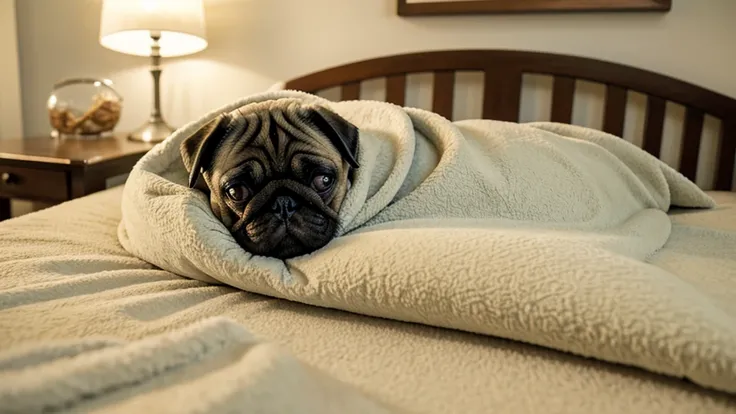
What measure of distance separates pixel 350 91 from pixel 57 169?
0.90 m

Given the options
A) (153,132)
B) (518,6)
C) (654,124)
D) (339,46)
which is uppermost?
(518,6)

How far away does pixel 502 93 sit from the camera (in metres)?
1.70

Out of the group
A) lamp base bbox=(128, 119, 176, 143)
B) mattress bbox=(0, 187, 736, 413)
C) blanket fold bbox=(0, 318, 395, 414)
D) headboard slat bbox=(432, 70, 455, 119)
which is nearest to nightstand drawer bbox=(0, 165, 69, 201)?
lamp base bbox=(128, 119, 176, 143)

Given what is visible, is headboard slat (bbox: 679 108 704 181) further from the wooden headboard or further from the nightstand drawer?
the nightstand drawer

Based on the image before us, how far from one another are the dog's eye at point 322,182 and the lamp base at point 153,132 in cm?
123

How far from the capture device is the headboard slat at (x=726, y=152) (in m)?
1.54

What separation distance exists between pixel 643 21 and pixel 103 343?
1.64 m

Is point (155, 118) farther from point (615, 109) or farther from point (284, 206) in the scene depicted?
point (615, 109)

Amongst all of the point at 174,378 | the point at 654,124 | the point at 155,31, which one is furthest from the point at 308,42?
the point at 174,378

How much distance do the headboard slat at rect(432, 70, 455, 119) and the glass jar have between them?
112 centimetres

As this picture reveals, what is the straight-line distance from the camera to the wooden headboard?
1.56 meters

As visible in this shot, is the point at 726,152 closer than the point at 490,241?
No

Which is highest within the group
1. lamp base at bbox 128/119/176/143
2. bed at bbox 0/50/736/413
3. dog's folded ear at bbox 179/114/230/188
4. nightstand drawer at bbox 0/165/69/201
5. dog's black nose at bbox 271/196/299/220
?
dog's folded ear at bbox 179/114/230/188

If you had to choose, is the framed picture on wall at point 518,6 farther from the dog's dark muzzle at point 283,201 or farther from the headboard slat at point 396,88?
the dog's dark muzzle at point 283,201
